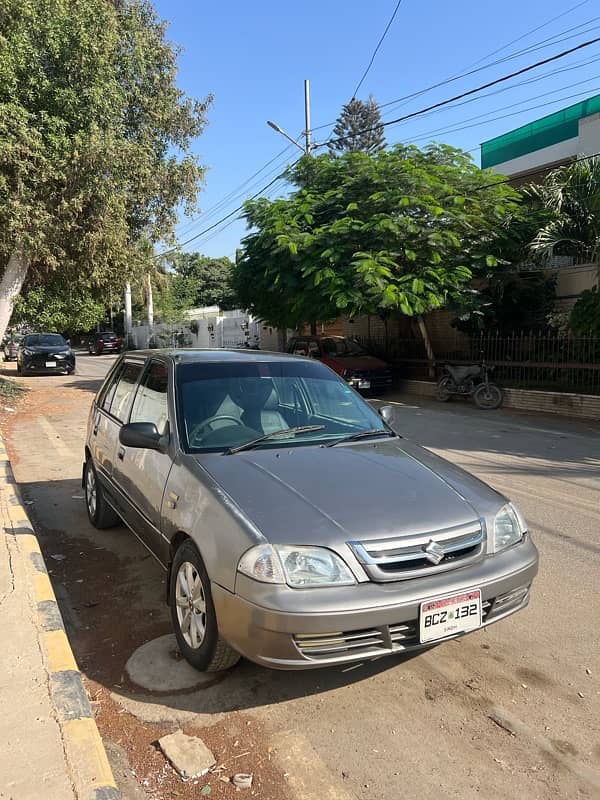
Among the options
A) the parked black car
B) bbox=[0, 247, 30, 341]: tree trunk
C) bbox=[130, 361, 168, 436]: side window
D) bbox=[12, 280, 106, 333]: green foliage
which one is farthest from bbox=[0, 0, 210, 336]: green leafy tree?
bbox=[130, 361, 168, 436]: side window

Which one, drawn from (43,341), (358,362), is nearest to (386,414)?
(358,362)

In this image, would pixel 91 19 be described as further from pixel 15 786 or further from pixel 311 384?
pixel 15 786

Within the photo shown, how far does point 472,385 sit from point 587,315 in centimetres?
344

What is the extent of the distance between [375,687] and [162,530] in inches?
57.4

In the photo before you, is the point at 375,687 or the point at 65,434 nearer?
the point at 375,687

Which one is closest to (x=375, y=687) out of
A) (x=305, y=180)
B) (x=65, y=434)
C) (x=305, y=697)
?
(x=305, y=697)

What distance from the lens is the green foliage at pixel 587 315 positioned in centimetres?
1253

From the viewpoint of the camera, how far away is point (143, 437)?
3.86 meters

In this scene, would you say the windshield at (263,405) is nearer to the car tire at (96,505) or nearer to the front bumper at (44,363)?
the car tire at (96,505)

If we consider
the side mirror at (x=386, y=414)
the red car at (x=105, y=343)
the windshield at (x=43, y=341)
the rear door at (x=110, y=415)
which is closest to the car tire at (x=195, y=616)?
the rear door at (x=110, y=415)

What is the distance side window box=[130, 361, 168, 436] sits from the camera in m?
4.24

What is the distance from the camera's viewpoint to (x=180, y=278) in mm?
57531

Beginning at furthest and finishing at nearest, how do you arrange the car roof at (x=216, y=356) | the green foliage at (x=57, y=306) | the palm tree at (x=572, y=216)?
the green foliage at (x=57, y=306) < the palm tree at (x=572, y=216) < the car roof at (x=216, y=356)

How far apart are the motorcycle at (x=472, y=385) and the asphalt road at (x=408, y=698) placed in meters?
9.34
